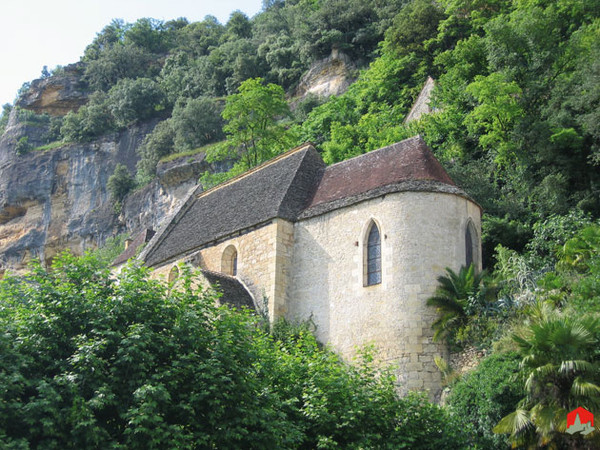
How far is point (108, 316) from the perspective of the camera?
14234mm

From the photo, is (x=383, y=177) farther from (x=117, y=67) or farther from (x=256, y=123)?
(x=117, y=67)

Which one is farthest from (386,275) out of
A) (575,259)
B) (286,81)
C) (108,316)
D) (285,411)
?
(286,81)

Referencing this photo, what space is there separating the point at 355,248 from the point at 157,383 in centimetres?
1160

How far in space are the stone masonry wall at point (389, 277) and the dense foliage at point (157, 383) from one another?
14.1ft

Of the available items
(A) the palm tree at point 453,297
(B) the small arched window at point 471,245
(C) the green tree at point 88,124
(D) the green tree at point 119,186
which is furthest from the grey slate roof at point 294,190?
(C) the green tree at point 88,124

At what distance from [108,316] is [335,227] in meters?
11.6

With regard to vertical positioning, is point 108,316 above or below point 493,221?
below

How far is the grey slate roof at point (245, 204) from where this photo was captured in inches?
1054

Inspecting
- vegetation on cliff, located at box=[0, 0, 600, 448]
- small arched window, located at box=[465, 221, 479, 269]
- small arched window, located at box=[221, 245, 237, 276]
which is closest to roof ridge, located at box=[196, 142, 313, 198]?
small arched window, located at box=[221, 245, 237, 276]

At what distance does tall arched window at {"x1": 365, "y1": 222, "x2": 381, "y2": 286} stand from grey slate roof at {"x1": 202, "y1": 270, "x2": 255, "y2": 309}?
4.13m

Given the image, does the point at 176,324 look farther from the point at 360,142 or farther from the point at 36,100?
the point at 36,100

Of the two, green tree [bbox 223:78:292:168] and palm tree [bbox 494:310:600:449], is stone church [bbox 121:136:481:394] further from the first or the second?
green tree [bbox 223:78:292:168]

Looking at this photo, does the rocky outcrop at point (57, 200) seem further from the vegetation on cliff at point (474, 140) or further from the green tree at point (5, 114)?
the green tree at point (5, 114)

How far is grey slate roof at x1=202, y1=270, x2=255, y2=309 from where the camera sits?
24.4 meters
